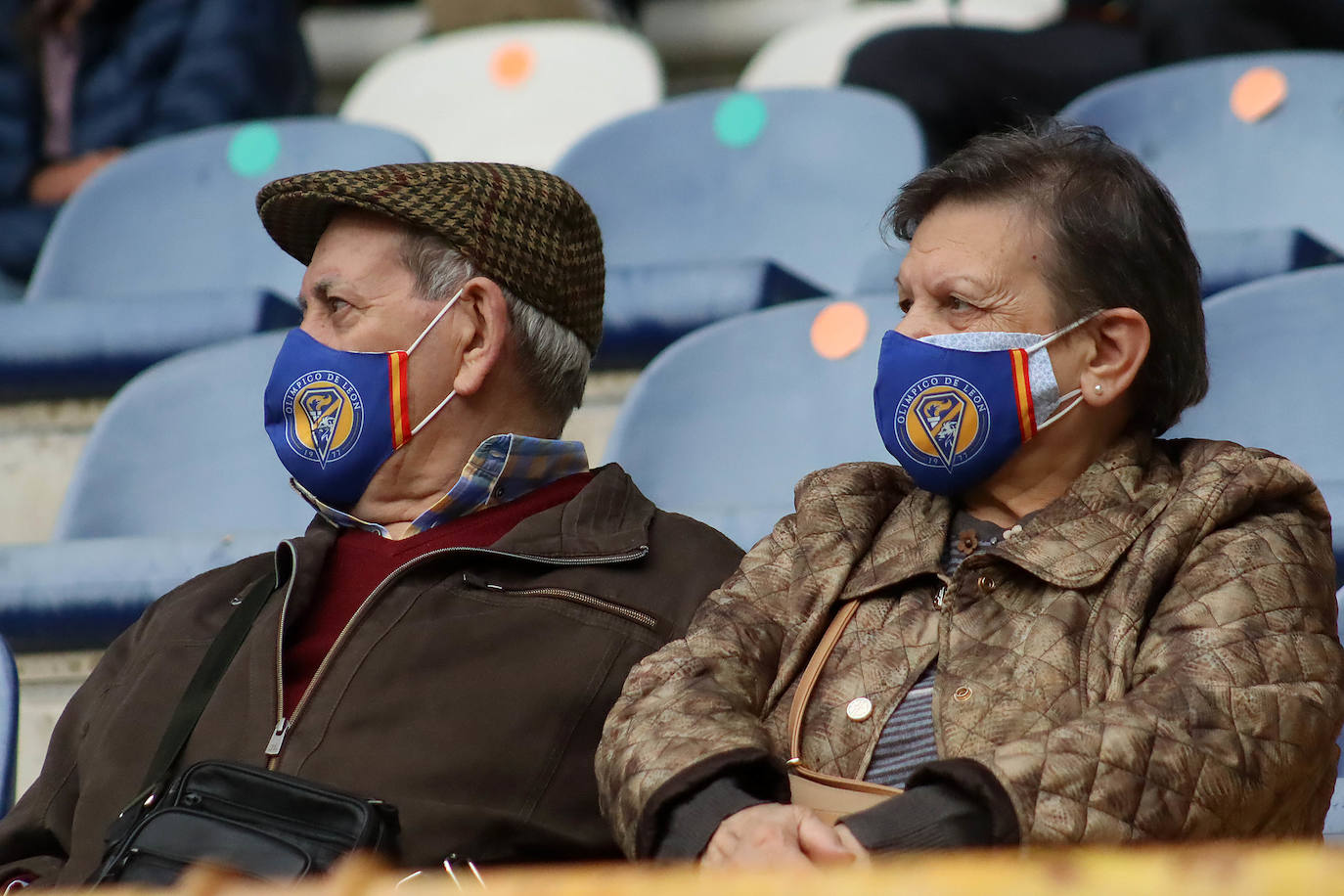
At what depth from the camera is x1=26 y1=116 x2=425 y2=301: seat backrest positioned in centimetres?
391

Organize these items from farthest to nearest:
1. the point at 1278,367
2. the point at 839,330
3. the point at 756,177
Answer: the point at 756,177, the point at 839,330, the point at 1278,367

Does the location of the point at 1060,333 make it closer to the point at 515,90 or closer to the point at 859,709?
the point at 859,709

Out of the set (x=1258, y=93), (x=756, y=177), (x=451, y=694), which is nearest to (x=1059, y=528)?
(x=451, y=694)

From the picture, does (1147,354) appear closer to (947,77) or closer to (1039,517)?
(1039,517)

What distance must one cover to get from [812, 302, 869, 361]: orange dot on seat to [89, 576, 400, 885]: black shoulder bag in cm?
133

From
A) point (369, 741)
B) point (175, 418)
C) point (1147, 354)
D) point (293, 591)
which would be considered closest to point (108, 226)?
point (175, 418)

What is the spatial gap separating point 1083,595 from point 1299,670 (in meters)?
0.22

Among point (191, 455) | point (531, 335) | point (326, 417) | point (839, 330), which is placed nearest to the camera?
point (326, 417)

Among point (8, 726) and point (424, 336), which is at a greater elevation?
Answer: point (424, 336)

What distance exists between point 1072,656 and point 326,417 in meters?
1.00

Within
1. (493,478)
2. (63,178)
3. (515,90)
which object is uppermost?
(493,478)

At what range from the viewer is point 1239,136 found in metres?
3.36

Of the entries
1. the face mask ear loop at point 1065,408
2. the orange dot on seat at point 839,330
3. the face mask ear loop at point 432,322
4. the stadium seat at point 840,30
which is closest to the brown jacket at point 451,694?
the face mask ear loop at point 432,322

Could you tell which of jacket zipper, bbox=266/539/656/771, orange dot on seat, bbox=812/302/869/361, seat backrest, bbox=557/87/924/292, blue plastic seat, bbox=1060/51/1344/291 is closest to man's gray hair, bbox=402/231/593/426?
jacket zipper, bbox=266/539/656/771
